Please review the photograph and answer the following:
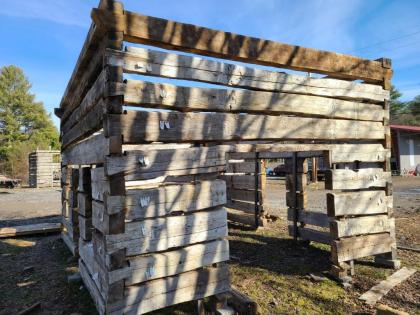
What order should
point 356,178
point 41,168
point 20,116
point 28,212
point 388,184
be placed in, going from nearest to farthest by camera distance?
point 356,178 < point 388,184 < point 28,212 < point 41,168 < point 20,116

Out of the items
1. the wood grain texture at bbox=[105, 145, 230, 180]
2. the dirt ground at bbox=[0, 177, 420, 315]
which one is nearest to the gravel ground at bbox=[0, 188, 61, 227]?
the dirt ground at bbox=[0, 177, 420, 315]

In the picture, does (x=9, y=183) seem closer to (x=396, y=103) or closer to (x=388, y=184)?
(x=388, y=184)

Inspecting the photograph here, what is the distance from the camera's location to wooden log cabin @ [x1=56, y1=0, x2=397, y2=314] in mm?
3471

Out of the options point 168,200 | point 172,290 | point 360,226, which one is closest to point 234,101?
point 168,200

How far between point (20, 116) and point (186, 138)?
41.9 meters

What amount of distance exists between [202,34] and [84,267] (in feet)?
12.3

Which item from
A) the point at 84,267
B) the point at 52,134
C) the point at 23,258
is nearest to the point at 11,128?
the point at 52,134

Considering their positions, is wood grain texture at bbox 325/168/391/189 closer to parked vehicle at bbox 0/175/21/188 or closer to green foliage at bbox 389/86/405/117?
parked vehicle at bbox 0/175/21/188

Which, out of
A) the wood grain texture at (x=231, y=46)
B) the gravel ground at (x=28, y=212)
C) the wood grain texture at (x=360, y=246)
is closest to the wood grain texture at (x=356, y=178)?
the wood grain texture at (x=360, y=246)

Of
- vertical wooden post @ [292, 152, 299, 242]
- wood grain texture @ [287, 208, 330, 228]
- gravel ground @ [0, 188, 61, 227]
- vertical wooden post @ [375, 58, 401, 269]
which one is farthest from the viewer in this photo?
gravel ground @ [0, 188, 61, 227]

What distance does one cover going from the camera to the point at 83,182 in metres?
5.31

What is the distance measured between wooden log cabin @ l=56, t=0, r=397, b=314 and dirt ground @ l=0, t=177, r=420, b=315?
40 cm

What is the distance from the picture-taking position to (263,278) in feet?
17.4

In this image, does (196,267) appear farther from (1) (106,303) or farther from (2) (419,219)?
(2) (419,219)
